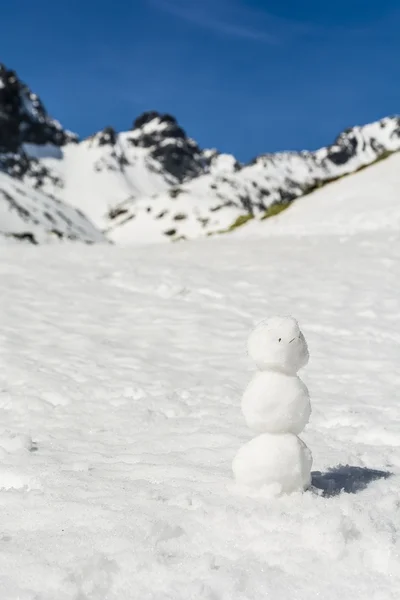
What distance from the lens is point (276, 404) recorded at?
4.07 meters

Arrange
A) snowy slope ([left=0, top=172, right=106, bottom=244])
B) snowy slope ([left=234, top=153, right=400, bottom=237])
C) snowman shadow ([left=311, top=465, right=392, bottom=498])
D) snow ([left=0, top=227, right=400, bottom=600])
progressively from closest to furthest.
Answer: snow ([left=0, top=227, right=400, bottom=600])
snowman shadow ([left=311, top=465, right=392, bottom=498])
snowy slope ([left=234, top=153, right=400, bottom=237])
snowy slope ([left=0, top=172, right=106, bottom=244])

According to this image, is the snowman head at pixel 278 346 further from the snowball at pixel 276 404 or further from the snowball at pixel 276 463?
the snowball at pixel 276 463

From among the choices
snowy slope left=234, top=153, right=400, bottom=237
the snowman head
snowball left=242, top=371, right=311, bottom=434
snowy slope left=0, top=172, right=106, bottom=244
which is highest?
snowy slope left=234, top=153, right=400, bottom=237

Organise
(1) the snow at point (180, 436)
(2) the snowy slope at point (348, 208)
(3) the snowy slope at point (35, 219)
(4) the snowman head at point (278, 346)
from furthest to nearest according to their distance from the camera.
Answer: (3) the snowy slope at point (35, 219)
(2) the snowy slope at point (348, 208)
(4) the snowman head at point (278, 346)
(1) the snow at point (180, 436)

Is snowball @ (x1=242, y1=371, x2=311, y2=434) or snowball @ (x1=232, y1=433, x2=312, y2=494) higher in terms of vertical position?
snowball @ (x1=242, y1=371, x2=311, y2=434)

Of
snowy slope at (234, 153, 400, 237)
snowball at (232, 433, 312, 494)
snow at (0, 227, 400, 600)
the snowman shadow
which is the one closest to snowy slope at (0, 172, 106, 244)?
snowy slope at (234, 153, 400, 237)

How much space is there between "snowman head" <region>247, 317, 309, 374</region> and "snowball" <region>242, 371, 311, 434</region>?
0.09 metres

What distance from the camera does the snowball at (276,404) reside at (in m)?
4.07

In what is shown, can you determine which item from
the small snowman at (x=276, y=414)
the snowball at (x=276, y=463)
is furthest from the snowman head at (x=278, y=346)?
the snowball at (x=276, y=463)

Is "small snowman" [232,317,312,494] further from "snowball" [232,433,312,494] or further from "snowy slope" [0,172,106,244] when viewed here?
"snowy slope" [0,172,106,244]

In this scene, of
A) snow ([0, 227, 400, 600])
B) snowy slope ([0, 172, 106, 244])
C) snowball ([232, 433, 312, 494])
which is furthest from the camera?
snowy slope ([0, 172, 106, 244])

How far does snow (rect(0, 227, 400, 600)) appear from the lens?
326 centimetres

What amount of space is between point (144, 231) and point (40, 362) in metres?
126

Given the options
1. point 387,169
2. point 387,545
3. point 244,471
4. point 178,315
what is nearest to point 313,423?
point 244,471
